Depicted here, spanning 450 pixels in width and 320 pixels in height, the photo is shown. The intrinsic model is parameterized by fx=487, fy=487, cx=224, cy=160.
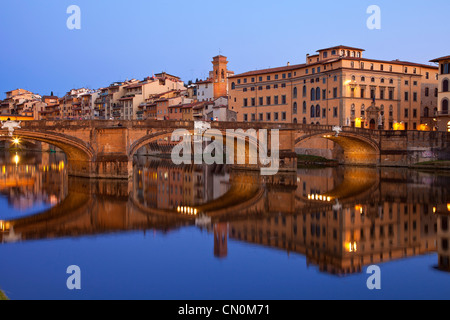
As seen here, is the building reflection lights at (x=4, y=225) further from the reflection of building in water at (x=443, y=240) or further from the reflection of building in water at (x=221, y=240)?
the reflection of building in water at (x=443, y=240)

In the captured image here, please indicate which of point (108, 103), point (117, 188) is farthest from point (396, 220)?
point (108, 103)

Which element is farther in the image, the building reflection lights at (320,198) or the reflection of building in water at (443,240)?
the building reflection lights at (320,198)

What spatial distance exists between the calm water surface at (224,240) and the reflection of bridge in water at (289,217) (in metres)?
0.06

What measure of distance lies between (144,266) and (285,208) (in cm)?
1253

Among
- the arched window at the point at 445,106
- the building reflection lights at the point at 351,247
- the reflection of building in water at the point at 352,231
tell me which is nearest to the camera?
the reflection of building in water at the point at 352,231

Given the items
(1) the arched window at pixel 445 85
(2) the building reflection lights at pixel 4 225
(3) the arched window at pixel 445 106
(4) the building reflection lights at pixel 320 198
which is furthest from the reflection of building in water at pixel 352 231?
(1) the arched window at pixel 445 85

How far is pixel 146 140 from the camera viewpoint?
38875 millimetres

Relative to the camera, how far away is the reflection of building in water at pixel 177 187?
29.0m

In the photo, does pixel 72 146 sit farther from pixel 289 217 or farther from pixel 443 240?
pixel 443 240

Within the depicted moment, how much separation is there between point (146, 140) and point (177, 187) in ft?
17.6

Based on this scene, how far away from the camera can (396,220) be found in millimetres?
22984

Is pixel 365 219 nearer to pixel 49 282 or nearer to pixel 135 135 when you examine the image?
pixel 49 282

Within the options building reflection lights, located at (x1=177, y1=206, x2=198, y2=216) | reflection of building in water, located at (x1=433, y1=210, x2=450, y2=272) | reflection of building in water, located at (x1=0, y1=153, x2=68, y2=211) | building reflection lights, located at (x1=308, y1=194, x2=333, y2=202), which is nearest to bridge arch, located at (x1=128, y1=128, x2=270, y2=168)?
reflection of building in water, located at (x1=0, y1=153, x2=68, y2=211)

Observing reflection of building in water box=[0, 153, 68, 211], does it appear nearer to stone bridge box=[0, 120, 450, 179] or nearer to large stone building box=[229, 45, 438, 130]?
stone bridge box=[0, 120, 450, 179]
